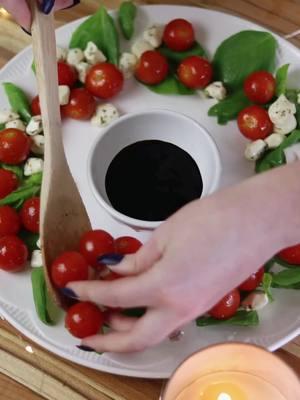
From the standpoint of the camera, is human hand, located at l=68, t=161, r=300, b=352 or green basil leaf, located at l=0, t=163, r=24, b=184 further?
green basil leaf, located at l=0, t=163, r=24, b=184

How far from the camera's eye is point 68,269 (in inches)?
31.5

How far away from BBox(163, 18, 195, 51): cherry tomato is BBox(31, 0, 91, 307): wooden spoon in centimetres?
28

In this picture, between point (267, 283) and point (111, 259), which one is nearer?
point (111, 259)

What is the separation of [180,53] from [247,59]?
11 centimetres

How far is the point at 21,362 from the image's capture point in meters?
0.86

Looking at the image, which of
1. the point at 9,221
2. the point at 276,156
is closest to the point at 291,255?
the point at 276,156

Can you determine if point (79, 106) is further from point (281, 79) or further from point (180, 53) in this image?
point (281, 79)

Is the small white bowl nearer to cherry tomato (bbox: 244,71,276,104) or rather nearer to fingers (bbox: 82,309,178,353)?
cherry tomato (bbox: 244,71,276,104)

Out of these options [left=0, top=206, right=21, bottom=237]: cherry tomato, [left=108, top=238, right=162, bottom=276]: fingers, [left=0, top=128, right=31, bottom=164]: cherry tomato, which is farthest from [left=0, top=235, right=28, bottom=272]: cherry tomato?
[left=108, top=238, right=162, bottom=276]: fingers

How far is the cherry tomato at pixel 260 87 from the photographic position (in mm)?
1002

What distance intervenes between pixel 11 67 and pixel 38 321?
419mm

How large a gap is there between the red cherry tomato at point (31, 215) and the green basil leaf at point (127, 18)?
1.07ft

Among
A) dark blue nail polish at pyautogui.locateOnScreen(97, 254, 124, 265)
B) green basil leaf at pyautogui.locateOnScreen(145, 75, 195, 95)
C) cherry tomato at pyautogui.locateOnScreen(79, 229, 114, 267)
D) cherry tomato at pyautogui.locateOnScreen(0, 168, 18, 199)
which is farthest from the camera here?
green basil leaf at pyautogui.locateOnScreen(145, 75, 195, 95)

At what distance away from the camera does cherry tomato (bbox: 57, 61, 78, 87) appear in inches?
40.7
